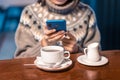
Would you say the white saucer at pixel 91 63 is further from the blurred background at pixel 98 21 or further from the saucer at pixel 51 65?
the blurred background at pixel 98 21

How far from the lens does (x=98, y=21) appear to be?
98.0 inches

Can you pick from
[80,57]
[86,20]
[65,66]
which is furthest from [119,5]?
[65,66]

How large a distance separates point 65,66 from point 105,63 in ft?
0.62

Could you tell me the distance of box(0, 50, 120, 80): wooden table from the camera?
3.07 feet

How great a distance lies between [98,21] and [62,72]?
1.58m

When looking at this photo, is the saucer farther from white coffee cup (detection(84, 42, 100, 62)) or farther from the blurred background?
the blurred background

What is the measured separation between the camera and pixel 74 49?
1.30 metres

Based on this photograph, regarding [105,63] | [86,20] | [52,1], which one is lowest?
[105,63]

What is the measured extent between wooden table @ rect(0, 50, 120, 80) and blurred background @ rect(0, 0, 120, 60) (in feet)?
3.76

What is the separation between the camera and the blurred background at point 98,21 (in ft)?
7.26

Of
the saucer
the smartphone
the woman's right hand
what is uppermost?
the smartphone

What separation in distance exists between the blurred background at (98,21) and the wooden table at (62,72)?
1146 millimetres

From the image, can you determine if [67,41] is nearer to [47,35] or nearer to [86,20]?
[47,35]

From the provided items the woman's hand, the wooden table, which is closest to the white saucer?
the wooden table
